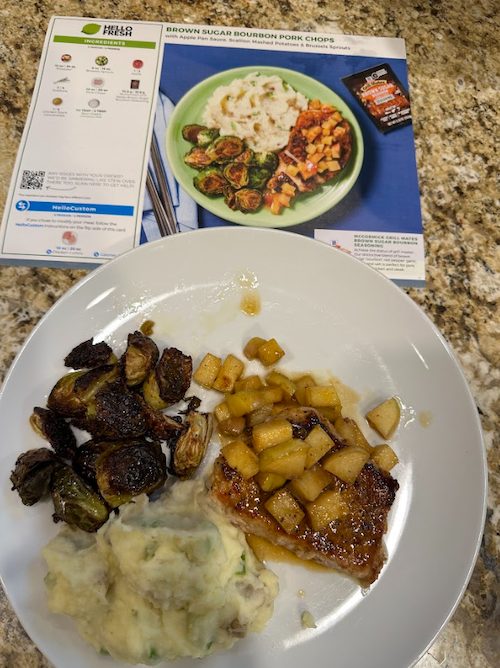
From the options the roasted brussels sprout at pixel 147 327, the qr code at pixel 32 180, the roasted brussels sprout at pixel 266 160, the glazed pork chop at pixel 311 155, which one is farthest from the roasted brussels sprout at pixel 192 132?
the roasted brussels sprout at pixel 147 327

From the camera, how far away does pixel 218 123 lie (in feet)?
9.55

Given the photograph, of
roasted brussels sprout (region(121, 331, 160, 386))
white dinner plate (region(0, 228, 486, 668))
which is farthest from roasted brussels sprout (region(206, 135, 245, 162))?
roasted brussels sprout (region(121, 331, 160, 386))

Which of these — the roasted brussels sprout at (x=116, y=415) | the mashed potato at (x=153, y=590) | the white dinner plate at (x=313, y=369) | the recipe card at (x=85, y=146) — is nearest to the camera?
the mashed potato at (x=153, y=590)

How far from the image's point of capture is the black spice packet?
300 cm

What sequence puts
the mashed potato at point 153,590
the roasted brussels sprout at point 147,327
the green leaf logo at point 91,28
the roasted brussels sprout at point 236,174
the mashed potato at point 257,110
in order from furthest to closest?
the green leaf logo at point 91,28 → the mashed potato at point 257,110 → the roasted brussels sprout at point 236,174 → the roasted brussels sprout at point 147,327 → the mashed potato at point 153,590

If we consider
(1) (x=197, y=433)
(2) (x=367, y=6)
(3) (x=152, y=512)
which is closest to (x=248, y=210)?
(1) (x=197, y=433)

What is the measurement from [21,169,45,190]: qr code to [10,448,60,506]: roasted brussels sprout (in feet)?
4.93

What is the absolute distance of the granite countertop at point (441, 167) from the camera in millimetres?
2164

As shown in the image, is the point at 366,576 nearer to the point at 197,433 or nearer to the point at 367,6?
the point at 197,433

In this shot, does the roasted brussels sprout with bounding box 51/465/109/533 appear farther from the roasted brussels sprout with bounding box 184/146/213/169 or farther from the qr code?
the roasted brussels sprout with bounding box 184/146/213/169

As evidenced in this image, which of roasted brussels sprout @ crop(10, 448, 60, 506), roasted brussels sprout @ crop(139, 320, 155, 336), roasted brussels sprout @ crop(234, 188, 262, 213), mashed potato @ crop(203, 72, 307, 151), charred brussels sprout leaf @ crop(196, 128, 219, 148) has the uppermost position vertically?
mashed potato @ crop(203, 72, 307, 151)

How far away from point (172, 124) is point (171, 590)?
7.88 feet

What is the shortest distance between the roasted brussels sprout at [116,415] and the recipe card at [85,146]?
0.85 metres

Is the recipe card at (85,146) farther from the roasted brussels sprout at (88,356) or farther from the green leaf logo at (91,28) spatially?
the roasted brussels sprout at (88,356)
